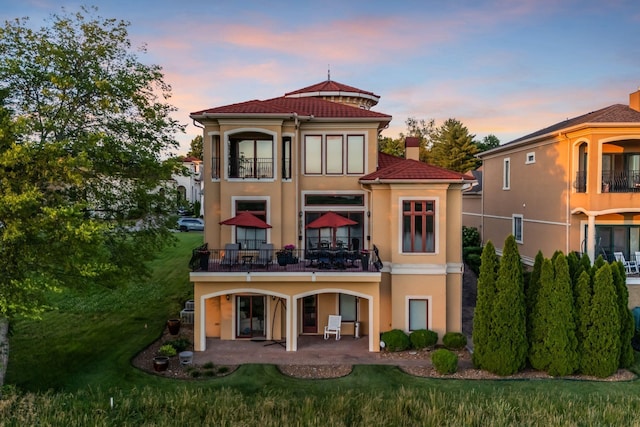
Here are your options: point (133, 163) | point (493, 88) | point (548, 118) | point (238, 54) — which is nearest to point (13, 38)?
point (133, 163)

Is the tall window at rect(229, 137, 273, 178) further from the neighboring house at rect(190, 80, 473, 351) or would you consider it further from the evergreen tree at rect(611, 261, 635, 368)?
the evergreen tree at rect(611, 261, 635, 368)

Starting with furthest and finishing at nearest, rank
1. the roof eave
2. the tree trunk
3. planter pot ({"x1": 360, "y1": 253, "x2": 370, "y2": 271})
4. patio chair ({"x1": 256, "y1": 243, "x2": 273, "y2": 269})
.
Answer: the roof eave
patio chair ({"x1": 256, "y1": 243, "x2": 273, "y2": 269})
planter pot ({"x1": 360, "y1": 253, "x2": 370, "y2": 271})
the tree trunk

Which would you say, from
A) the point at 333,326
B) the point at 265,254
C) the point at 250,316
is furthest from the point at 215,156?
the point at 333,326

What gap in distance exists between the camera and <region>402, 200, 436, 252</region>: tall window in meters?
16.2

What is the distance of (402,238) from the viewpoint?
53.4 feet

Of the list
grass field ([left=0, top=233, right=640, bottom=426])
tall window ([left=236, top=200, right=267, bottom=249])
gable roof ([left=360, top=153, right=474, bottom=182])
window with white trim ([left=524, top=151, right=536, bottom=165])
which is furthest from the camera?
window with white trim ([left=524, top=151, right=536, bottom=165])

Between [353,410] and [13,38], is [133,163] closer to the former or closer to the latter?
[13,38]

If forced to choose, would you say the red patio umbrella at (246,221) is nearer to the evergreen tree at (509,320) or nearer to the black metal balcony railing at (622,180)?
the evergreen tree at (509,320)

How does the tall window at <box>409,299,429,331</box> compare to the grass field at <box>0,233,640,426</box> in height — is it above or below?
above

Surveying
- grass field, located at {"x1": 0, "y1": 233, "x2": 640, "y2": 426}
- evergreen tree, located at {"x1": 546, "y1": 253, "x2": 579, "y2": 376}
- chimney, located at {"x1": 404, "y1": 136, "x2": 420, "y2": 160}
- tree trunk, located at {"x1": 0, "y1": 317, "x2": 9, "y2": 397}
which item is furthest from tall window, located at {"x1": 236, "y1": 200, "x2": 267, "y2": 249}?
evergreen tree, located at {"x1": 546, "y1": 253, "x2": 579, "y2": 376}

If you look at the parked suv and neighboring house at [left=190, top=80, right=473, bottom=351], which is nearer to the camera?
neighboring house at [left=190, top=80, right=473, bottom=351]

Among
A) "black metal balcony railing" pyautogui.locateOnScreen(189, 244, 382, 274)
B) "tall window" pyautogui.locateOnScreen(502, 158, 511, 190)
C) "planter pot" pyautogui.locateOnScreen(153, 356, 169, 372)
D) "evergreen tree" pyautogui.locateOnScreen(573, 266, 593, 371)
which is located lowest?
"planter pot" pyautogui.locateOnScreen(153, 356, 169, 372)

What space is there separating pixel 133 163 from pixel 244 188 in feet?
15.1

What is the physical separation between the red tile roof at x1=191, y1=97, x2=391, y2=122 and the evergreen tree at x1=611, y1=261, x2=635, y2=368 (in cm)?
990
